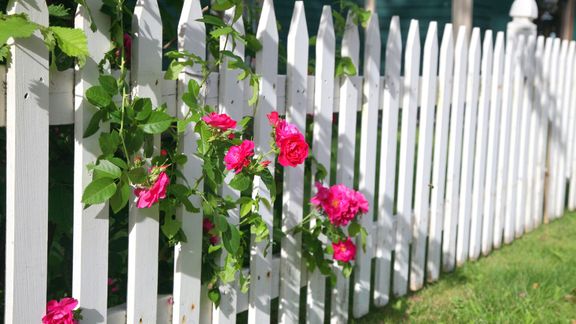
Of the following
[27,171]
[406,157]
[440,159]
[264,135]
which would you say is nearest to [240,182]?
[264,135]

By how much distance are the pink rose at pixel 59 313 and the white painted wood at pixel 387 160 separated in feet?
6.10

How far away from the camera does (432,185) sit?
404 cm

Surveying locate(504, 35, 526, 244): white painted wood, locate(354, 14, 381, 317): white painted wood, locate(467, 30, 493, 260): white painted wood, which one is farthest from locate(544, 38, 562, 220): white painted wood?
→ locate(354, 14, 381, 317): white painted wood

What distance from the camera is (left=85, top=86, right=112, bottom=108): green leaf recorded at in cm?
202

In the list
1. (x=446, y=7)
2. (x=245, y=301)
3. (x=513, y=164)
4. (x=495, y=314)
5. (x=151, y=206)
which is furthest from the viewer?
(x=446, y=7)

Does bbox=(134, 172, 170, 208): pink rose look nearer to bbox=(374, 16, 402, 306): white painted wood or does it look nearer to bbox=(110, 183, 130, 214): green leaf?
bbox=(110, 183, 130, 214): green leaf

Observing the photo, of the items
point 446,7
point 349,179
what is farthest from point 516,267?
point 446,7

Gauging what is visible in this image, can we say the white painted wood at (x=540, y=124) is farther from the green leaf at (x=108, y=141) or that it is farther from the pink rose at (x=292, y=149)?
the green leaf at (x=108, y=141)

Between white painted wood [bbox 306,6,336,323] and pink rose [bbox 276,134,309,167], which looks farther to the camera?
white painted wood [bbox 306,6,336,323]

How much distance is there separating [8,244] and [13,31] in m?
0.53

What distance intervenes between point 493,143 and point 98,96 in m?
3.13

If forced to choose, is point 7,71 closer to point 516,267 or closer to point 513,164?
point 516,267

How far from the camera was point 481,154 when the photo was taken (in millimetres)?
4539

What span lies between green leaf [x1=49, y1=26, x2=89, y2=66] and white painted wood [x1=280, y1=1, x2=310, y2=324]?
→ 3.34ft
